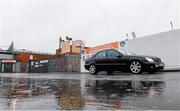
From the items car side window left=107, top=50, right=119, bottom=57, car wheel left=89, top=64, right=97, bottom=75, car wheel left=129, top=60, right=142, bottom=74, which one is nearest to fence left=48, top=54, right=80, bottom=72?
car wheel left=89, top=64, right=97, bottom=75

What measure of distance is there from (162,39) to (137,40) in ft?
8.92

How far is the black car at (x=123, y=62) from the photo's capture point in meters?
16.4

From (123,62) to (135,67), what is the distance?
2.35 feet

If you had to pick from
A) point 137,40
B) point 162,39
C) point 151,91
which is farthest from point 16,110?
point 137,40

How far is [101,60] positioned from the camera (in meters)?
18.3

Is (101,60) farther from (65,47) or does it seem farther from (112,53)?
(65,47)

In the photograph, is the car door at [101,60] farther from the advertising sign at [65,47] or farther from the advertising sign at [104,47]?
the advertising sign at [65,47]

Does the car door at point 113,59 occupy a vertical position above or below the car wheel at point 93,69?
above

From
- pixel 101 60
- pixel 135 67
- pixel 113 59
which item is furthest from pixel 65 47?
pixel 135 67

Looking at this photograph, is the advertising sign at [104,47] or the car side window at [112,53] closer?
the car side window at [112,53]

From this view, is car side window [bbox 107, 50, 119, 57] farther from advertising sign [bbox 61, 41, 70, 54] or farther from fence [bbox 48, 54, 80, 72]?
advertising sign [bbox 61, 41, 70, 54]

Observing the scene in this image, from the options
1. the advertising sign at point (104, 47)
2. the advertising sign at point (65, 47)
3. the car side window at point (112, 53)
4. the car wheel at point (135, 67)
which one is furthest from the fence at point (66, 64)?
the car wheel at point (135, 67)

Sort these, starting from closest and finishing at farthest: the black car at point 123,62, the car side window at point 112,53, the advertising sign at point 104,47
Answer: the black car at point 123,62
the car side window at point 112,53
the advertising sign at point 104,47

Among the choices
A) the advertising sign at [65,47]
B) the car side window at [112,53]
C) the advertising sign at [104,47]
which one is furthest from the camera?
the advertising sign at [65,47]
